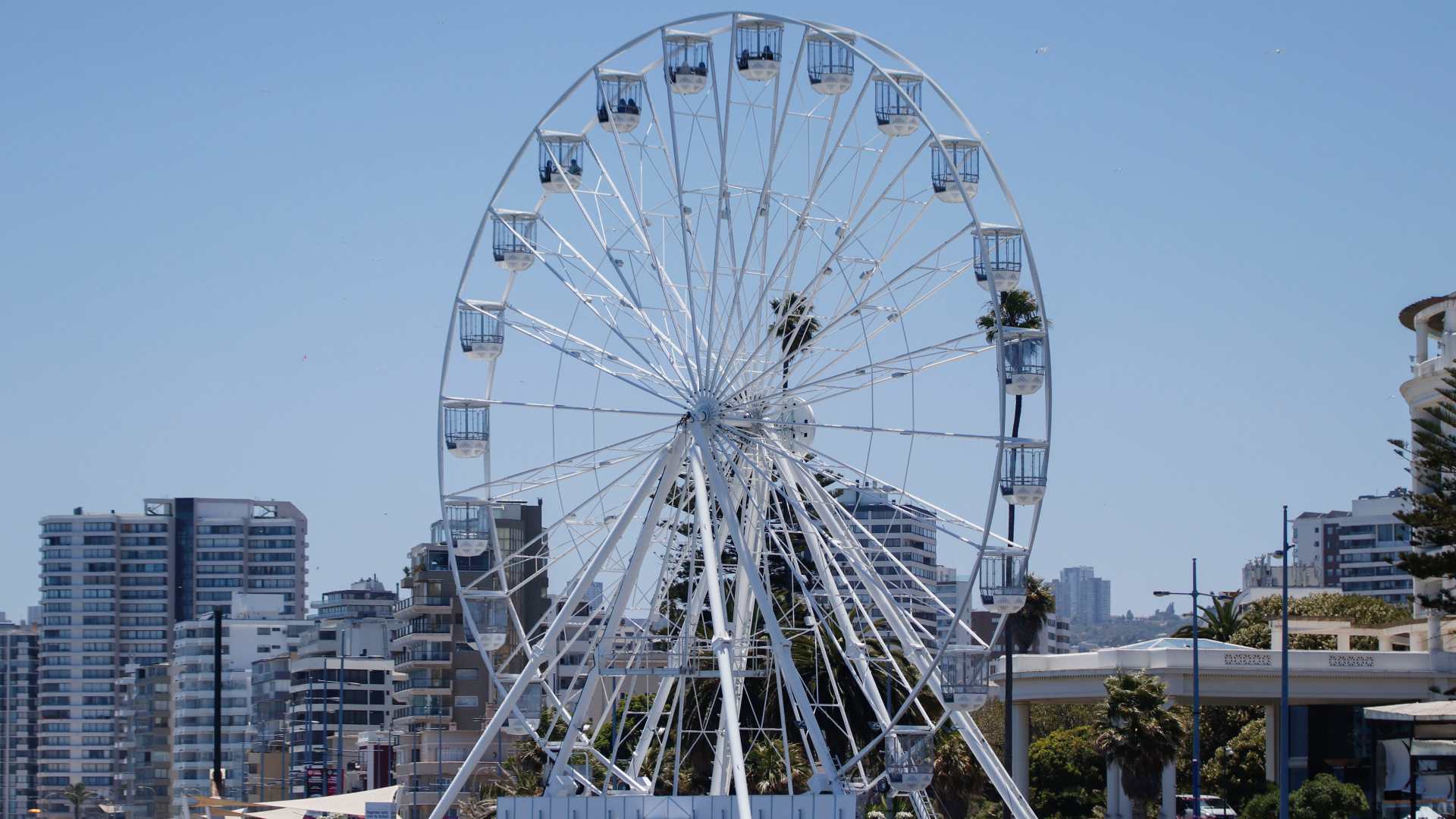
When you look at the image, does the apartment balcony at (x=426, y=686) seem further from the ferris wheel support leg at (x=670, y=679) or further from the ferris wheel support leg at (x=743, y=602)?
the ferris wheel support leg at (x=670, y=679)

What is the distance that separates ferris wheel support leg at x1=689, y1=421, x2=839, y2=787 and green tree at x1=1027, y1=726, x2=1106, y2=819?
4560 centimetres

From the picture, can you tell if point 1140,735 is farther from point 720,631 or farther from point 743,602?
point 720,631

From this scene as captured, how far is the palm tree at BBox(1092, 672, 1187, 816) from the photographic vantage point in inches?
2618

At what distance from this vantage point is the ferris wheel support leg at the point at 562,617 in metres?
51.6

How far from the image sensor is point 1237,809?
81688 millimetres

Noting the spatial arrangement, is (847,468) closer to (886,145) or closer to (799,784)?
(886,145)

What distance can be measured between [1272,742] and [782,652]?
112ft

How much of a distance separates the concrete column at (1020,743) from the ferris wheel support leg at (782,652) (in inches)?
1056

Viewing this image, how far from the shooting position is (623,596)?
51094 millimetres

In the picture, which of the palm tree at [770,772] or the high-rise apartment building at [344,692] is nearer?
the palm tree at [770,772]

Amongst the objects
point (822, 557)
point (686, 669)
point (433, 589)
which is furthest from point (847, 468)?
point (433, 589)

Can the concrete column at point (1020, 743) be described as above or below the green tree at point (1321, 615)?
below

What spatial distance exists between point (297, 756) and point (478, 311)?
119790 mm

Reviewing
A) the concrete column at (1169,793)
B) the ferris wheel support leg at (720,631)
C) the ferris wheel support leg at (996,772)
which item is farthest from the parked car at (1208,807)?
the ferris wheel support leg at (720,631)
